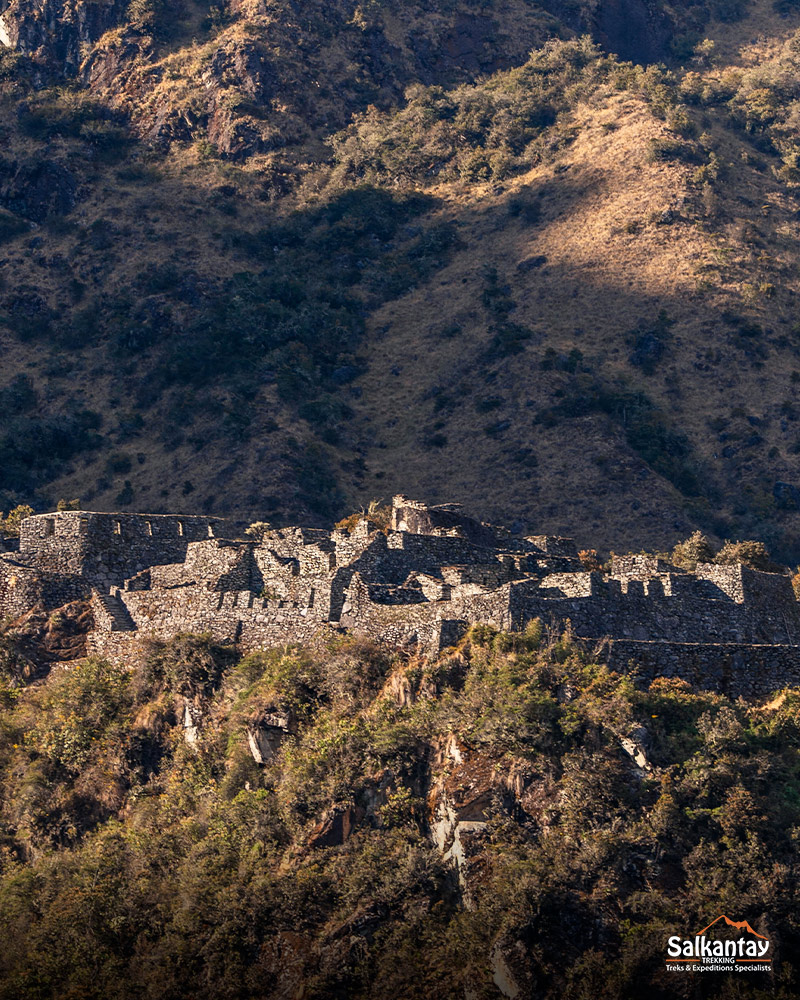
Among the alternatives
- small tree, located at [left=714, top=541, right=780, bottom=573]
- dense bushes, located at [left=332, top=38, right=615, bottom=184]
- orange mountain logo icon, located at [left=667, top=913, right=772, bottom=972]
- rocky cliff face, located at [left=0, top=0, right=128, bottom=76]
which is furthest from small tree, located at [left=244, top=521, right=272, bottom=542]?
rocky cliff face, located at [left=0, top=0, right=128, bottom=76]

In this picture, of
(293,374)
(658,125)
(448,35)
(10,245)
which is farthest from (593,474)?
(448,35)

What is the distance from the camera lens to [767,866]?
32406mm

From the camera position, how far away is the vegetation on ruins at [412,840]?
3212 centimetres

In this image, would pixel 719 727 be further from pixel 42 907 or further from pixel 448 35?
pixel 448 35

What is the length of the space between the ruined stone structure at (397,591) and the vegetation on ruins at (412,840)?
1.35 m

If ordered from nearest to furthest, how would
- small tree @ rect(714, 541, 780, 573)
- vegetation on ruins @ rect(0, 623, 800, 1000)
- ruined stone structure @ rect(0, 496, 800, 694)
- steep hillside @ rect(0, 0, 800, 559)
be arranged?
vegetation on ruins @ rect(0, 623, 800, 1000) < ruined stone structure @ rect(0, 496, 800, 694) < small tree @ rect(714, 541, 780, 573) < steep hillside @ rect(0, 0, 800, 559)

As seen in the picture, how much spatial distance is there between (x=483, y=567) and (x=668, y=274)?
6567cm

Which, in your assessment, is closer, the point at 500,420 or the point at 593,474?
the point at 593,474

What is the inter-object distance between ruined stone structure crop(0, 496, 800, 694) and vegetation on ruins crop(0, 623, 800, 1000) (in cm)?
135

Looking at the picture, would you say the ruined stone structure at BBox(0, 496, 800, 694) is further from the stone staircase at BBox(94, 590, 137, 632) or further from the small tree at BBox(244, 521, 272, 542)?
the small tree at BBox(244, 521, 272, 542)

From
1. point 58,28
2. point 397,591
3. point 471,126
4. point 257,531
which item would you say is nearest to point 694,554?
point 257,531

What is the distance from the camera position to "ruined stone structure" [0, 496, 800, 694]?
40094mm

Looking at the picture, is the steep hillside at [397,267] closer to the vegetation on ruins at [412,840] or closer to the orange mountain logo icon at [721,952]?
the vegetation on ruins at [412,840]

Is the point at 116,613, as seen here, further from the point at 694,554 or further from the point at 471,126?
the point at 471,126
